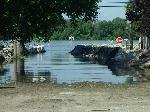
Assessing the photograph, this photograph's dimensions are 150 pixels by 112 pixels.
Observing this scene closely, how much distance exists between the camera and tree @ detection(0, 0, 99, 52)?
2703 cm

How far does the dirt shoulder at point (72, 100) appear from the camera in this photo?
1571cm

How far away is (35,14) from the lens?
27.9 m

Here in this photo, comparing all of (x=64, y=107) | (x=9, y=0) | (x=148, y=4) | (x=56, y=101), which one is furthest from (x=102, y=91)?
(x=148, y=4)

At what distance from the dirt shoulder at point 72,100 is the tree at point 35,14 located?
621cm

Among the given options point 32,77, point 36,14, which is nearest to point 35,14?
point 36,14

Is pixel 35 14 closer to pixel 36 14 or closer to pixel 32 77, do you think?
pixel 36 14

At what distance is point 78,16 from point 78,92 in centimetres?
1158

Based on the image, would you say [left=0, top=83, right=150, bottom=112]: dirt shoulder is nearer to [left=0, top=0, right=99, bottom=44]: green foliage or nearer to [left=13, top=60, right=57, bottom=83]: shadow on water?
[left=0, top=0, right=99, bottom=44]: green foliage

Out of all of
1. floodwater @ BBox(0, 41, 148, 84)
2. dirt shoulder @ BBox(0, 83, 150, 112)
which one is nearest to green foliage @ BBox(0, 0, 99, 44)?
floodwater @ BBox(0, 41, 148, 84)

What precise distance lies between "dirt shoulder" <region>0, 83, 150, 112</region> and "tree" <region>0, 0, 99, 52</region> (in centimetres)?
621

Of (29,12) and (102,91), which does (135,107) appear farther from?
(29,12)

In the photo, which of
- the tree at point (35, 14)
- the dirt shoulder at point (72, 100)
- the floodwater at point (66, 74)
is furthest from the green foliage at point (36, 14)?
the dirt shoulder at point (72, 100)

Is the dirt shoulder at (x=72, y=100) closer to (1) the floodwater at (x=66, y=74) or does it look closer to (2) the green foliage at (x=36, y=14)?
(2) the green foliage at (x=36, y=14)

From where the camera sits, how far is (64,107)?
52.7ft
